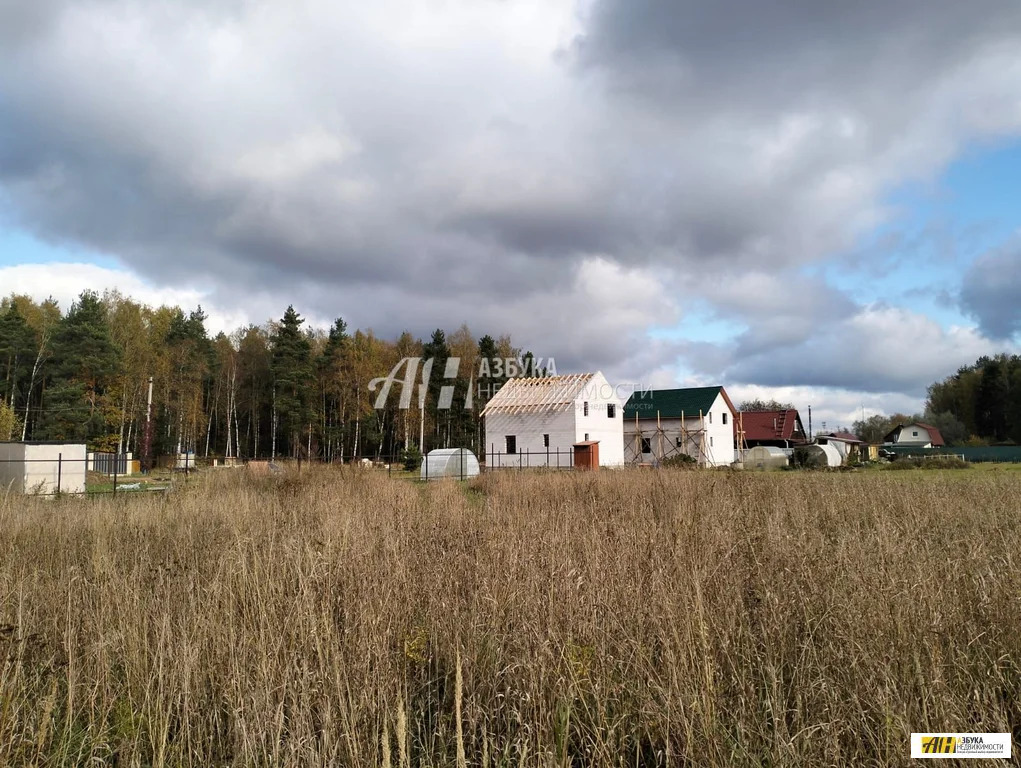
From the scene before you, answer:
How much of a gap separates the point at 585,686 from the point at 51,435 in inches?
1926

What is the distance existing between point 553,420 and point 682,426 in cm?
1190

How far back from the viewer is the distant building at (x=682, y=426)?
45250 millimetres

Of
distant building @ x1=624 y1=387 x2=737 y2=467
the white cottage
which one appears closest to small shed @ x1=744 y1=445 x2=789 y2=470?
distant building @ x1=624 y1=387 x2=737 y2=467

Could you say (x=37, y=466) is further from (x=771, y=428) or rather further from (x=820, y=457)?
(x=771, y=428)

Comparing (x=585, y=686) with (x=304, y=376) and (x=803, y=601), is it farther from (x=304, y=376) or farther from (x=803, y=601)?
(x=304, y=376)

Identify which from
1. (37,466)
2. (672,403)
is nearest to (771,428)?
(672,403)

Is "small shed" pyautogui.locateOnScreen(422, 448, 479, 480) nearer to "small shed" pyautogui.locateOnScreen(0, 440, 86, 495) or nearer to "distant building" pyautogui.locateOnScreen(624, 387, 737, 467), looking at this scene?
"small shed" pyautogui.locateOnScreen(0, 440, 86, 495)

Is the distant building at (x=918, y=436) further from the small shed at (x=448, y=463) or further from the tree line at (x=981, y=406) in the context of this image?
the small shed at (x=448, y=463)

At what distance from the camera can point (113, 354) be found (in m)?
44.1

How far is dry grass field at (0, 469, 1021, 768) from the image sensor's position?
3070mm

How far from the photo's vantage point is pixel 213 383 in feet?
180

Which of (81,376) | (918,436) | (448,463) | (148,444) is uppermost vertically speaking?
(81,376)

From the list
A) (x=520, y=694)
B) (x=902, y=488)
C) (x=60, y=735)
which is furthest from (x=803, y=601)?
(x=902, y=488)

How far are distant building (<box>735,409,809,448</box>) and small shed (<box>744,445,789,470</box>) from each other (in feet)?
63.6
